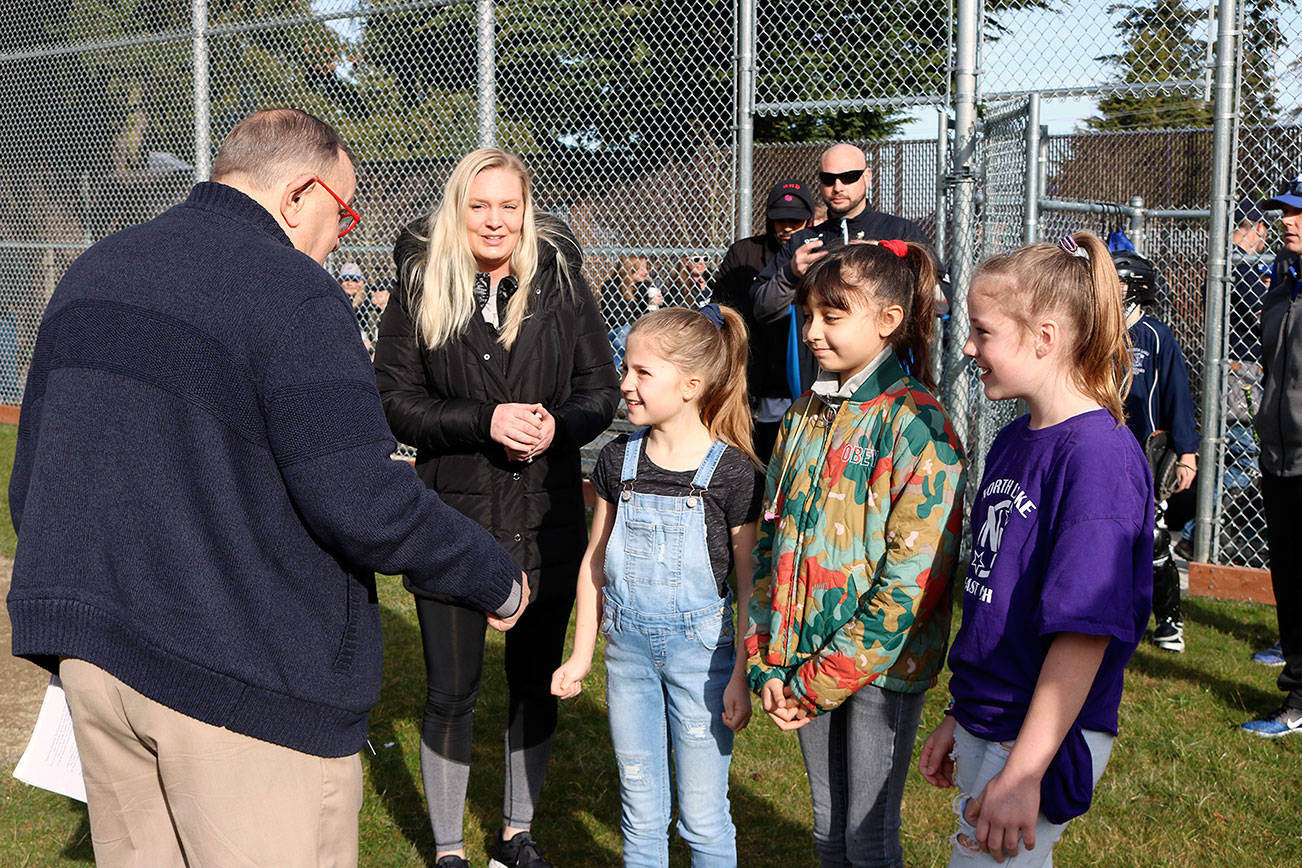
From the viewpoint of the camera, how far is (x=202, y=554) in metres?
2.00

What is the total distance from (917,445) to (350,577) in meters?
1.24

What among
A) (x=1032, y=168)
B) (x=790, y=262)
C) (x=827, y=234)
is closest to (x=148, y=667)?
(x=790, y=262)

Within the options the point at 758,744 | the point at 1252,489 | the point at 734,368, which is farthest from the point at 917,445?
the point at 1252,489

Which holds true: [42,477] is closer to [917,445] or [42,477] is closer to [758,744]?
[917,445]

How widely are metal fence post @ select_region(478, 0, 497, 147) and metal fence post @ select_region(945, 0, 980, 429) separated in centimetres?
307

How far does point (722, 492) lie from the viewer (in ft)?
9.75

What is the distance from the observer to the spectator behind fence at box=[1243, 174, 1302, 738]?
15.9 feet

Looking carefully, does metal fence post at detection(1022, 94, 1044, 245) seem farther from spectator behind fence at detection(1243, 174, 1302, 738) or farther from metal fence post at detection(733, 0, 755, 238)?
metal fence post at detection(733, 0, 755, 238)

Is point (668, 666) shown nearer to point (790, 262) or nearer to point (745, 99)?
point (790, 262)

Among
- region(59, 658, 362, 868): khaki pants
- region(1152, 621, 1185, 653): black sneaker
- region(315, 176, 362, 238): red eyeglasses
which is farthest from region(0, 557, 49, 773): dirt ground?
region(1152, 621, 1185, 653): black sneaker

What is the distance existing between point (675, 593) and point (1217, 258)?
4.65 metres

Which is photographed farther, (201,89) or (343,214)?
(201,89)

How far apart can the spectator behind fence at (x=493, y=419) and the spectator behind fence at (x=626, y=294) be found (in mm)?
3733

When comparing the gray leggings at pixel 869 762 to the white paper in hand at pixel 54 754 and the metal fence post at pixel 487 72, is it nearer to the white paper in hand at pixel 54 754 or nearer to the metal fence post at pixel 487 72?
the white paper in hand at pixel 54 754
